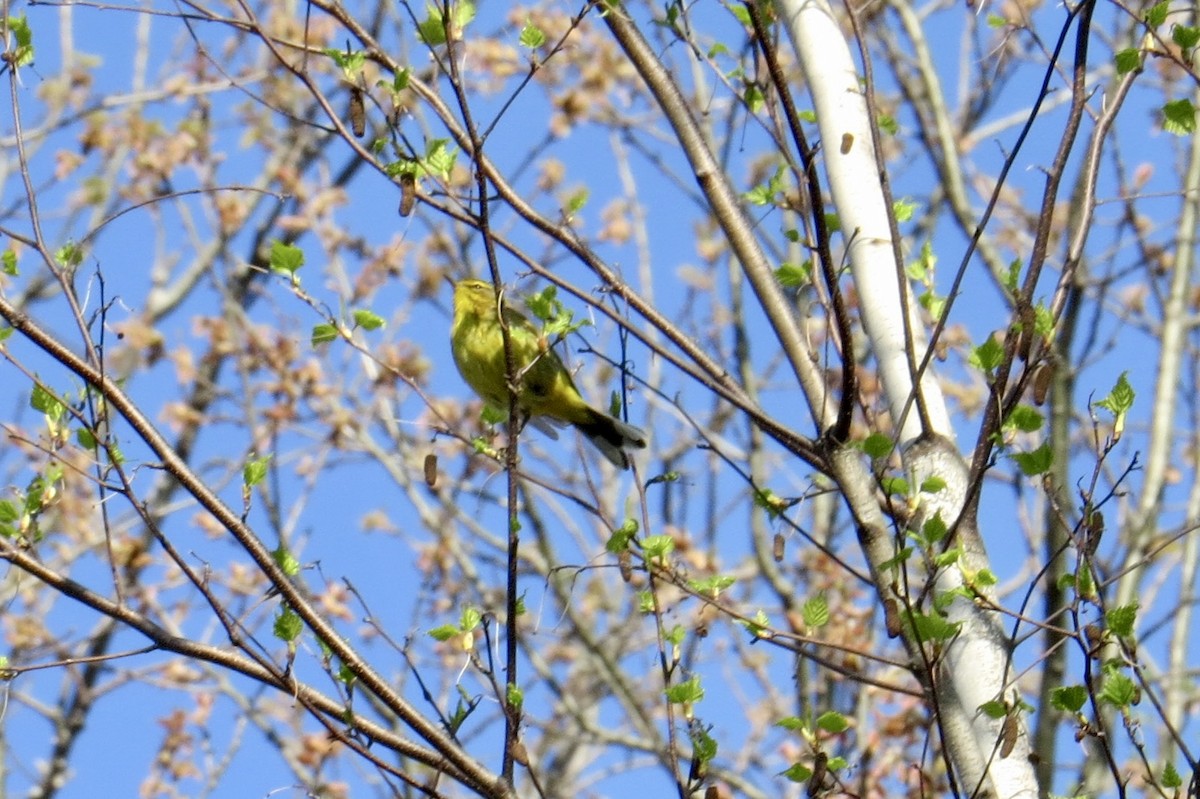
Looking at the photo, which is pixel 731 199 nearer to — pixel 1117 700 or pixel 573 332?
pixel 573 332

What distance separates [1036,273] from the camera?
9.09 feet

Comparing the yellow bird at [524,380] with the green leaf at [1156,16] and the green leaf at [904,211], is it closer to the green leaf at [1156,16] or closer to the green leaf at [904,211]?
the green leaf at [904,211]

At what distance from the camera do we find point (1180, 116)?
287 cm

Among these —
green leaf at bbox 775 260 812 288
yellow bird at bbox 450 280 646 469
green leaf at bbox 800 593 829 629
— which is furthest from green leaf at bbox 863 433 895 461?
yellow bird at bbox 450 280 646 469

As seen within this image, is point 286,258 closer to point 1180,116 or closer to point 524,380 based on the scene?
point 1180,116

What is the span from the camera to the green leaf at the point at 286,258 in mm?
2953

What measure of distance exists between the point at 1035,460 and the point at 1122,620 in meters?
0.32

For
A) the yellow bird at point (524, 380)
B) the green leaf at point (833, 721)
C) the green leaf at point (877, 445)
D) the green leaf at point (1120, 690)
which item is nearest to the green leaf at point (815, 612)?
the green leaf at point (833, 721)

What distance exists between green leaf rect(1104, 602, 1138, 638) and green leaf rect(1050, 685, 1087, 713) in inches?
4.6

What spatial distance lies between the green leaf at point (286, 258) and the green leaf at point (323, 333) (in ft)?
0.39

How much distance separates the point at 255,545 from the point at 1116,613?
59.2 inches

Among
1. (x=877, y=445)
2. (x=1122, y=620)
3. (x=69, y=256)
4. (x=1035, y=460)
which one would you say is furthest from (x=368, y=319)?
(x=1122, y=620)

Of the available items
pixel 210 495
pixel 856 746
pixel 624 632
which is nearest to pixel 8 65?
pixel 210 495

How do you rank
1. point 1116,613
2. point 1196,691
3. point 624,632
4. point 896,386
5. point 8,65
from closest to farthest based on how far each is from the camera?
1. point 1116,613
2. point 8,65
3. point 896,386
4. point 1196,691
5. point 624,632
